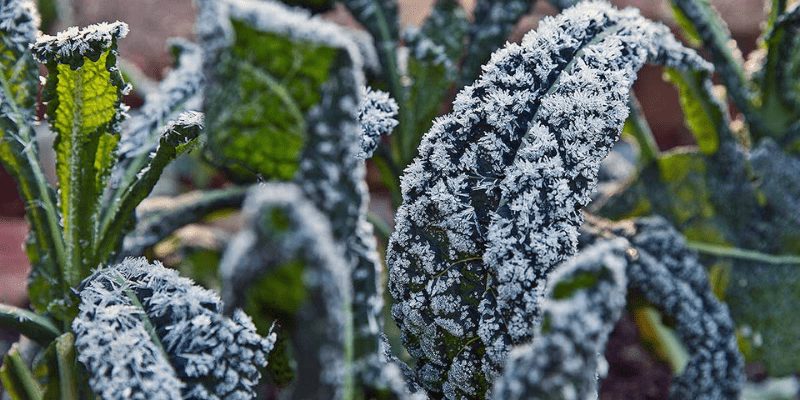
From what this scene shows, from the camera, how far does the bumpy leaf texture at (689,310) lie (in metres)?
0.58

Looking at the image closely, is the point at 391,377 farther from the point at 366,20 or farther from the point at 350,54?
the point at 366,20

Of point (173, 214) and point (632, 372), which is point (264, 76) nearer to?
point (173, 214)

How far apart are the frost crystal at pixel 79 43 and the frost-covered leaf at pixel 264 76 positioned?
0.46 ft

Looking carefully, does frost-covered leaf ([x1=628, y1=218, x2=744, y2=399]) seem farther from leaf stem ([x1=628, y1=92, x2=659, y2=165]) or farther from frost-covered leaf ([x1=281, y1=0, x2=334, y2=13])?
frost-covered leaf ([x1=281, y1=0, x2=334, y2=13])

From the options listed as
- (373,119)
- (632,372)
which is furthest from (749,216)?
(373,119)

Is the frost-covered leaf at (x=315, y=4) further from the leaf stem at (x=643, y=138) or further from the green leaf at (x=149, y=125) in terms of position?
the leaf stem at (x=643, y=138)

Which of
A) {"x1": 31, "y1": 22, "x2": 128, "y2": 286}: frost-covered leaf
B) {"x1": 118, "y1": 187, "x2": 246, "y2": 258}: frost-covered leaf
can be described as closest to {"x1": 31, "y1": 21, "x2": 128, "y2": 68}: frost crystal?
{"x1": 31, "y1": 22, "x2": 128, "y2": 286}: frost-covered leaf

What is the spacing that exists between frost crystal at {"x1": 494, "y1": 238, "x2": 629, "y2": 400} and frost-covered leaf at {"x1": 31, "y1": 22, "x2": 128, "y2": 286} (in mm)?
265

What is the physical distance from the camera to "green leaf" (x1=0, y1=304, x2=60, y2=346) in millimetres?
473

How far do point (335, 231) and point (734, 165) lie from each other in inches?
22.0

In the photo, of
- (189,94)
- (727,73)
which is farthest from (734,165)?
(189,94)

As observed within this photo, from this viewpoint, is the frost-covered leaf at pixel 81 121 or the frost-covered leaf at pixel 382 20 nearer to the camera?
the frost-covered leaf at pixel 81 121

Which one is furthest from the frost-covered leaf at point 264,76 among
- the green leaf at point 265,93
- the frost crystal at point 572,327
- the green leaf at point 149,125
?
the green leaf at point 149,125

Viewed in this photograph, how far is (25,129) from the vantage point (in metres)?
0.49
